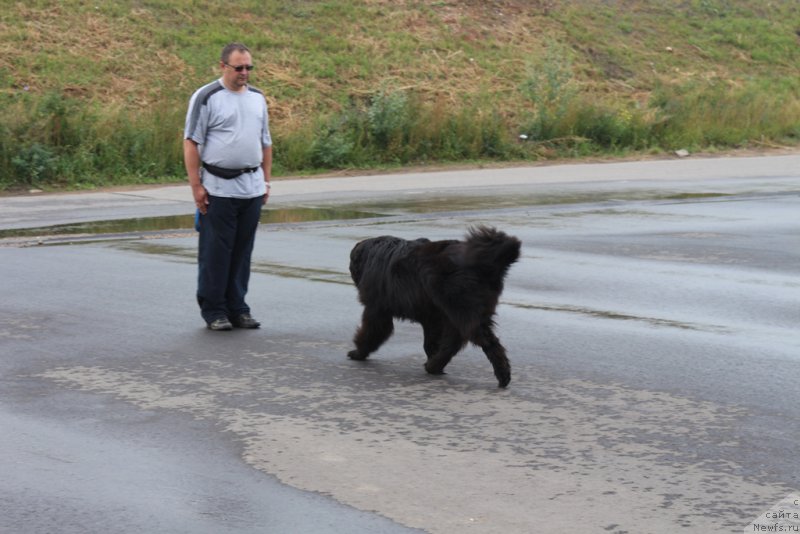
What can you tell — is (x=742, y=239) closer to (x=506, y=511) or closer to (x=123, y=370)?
(x=123, y=370)

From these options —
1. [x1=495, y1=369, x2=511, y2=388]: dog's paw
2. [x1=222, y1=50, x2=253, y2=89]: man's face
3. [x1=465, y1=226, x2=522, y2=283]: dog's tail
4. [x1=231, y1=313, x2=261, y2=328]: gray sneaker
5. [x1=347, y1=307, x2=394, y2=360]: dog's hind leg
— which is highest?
[x1=222, y1=50, x2=253, y2=89]: man's face

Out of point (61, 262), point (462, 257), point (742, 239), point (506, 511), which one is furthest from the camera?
point (742, 239)

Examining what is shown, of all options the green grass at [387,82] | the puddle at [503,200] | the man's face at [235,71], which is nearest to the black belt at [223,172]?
the man's face at [235,71]

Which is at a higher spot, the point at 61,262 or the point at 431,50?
the point at 431,50

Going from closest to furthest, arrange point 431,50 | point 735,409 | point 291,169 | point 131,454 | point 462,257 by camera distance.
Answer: point 131,454 → point 735,409 → point 462,257 → point 291,169 → point 431,50

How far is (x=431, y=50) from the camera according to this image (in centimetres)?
3478

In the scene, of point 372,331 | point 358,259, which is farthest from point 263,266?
point 372,331

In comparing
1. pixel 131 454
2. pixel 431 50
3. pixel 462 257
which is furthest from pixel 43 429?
pixel 431 50

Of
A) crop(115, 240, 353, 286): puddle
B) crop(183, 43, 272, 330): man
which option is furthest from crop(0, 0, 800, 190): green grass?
crop(183, 43, 272, 330): man

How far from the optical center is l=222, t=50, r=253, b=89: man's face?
344 inches

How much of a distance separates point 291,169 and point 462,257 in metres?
15.9

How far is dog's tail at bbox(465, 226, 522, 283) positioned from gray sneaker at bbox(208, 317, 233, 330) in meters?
2.41

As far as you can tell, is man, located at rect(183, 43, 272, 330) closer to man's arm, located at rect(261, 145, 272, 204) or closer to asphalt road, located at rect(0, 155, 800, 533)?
man's arm, located at rect(261, 145, 272, 204)

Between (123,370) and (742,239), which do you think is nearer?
(123,370)
